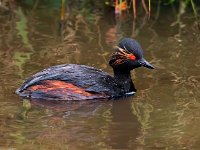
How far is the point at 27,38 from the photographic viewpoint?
41.7 ft

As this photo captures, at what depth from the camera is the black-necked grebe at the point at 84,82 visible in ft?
32.7

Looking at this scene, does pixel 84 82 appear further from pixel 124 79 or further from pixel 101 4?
pixel 101 4

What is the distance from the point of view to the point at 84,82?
32.8ft

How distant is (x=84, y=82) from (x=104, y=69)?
119 centimetres

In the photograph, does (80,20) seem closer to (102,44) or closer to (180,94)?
(102,44)

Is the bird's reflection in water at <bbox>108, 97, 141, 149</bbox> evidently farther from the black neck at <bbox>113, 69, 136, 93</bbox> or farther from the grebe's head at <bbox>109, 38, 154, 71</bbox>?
the grebe's head at <bbox>109, 38, 154, 71</bbox>

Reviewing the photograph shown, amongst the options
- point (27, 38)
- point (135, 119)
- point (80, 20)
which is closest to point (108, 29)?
point (80, 20)

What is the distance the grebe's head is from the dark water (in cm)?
39

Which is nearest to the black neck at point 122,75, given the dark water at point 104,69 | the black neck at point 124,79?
the black neck at point 124,79

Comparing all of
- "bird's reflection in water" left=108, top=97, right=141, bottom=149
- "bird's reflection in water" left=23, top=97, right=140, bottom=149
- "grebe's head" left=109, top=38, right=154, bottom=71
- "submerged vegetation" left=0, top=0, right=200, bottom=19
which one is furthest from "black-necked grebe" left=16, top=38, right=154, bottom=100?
"submerged vegetation" left=0, top=0, right=200, bottom=19

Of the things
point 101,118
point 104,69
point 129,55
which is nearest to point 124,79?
point 129,55

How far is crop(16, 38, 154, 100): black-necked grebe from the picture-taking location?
9.96 meters

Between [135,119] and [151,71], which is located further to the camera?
[151,71]

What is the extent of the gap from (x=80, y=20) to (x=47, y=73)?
4.20 m
